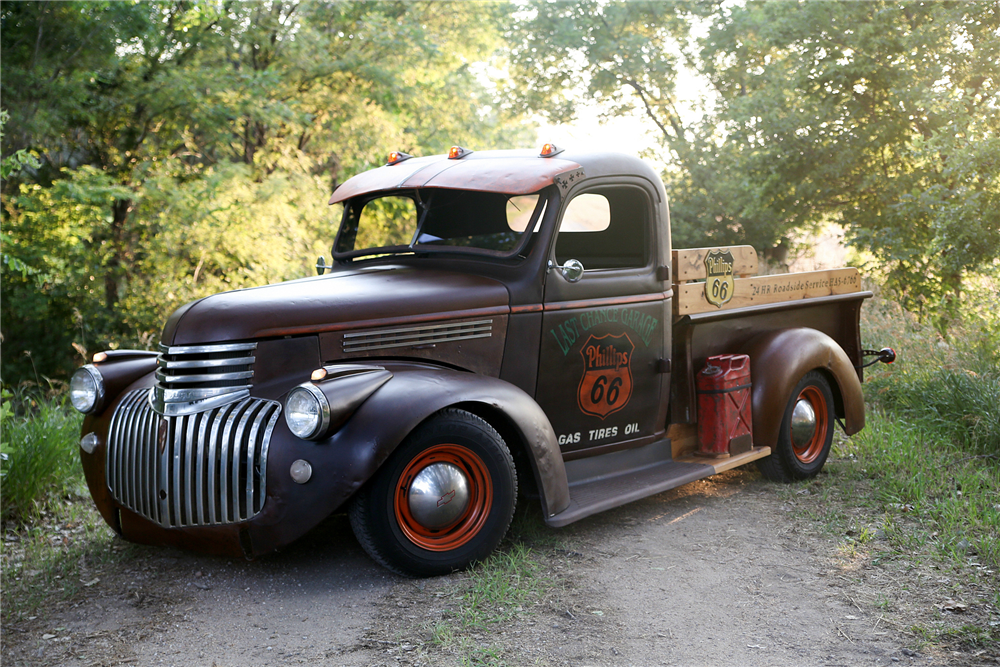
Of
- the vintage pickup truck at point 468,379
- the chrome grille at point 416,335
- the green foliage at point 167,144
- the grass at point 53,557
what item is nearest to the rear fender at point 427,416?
the vintage pickup truck at point 468,379

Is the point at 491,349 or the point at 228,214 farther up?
the point at 228,214

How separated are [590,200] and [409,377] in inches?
71.0

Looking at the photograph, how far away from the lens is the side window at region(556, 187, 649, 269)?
4.43 meters

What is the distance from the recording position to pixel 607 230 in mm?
4656

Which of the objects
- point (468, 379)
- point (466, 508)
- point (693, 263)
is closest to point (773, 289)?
point (693, 263)

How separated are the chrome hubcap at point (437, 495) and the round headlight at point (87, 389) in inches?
62.4

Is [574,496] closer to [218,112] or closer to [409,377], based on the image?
[409,377]

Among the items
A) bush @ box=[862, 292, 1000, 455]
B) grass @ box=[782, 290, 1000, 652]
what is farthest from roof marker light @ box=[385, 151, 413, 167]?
bush @ box=[862, 292, 1000, 455]

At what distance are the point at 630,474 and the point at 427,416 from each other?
1517mm

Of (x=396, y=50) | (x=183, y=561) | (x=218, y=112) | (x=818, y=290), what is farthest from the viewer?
(x=396, y=50)

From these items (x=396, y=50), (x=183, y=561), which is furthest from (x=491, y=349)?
(x=396, y=50)

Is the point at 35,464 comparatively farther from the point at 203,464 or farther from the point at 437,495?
the point at 437,495

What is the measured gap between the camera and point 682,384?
4.61m

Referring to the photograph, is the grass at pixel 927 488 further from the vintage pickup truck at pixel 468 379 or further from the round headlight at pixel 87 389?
the round headlight at pixel 87 389
